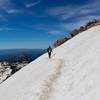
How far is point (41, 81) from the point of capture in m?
31.8

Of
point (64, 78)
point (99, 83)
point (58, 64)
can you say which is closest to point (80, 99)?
point (99, 83)

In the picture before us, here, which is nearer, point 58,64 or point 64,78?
point 64,78

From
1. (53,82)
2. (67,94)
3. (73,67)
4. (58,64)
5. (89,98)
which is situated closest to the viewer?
(89,98)

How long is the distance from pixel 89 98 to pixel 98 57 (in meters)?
10.6

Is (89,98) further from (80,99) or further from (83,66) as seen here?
(83,66)

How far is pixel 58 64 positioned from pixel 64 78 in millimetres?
7270

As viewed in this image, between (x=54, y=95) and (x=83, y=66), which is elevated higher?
(x=83, y=66)

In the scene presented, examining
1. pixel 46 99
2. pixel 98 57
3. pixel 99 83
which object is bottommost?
pixel 46 99

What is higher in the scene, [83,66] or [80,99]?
[83,66]

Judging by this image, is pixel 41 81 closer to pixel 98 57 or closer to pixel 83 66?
pixel 83 66

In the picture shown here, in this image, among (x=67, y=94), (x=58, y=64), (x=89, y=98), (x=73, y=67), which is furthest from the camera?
(x=58, y=64)

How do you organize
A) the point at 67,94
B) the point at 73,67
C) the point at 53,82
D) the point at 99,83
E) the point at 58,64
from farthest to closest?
1. the point at 58,64
2. the point at 73,67
3. the point at 53,82
4. the point at 67,94
5. the point at 99,83

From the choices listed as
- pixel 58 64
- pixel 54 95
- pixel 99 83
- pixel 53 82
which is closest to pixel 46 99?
pixel 54 95

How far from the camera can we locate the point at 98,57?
31.3 meters
